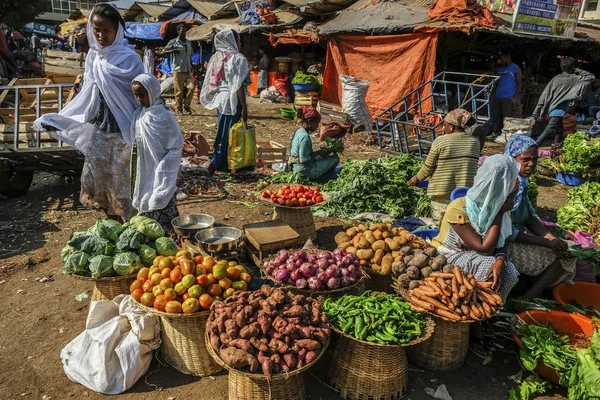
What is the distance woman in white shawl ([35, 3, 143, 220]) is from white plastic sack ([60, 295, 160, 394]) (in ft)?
5.48

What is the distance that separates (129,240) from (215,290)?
0.92m

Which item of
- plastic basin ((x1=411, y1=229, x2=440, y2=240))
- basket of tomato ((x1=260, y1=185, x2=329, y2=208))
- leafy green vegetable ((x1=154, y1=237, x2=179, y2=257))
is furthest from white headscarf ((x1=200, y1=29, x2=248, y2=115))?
leafy green vegetable ((x1=154, y1=237, x2=179, y2=257))

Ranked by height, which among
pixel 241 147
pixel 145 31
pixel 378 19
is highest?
pixel 378 19

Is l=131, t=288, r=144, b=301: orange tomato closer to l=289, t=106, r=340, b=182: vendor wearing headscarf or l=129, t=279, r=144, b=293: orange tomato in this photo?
l=129, t=279, r=144, b=293: orange tomato

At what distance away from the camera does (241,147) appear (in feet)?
24.9

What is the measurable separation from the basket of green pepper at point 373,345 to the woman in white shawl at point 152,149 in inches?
78.9

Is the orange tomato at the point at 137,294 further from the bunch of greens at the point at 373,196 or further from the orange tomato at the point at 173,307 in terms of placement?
the bunch of greens at the point at 373,196

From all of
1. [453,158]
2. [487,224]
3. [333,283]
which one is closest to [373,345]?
[333,283]

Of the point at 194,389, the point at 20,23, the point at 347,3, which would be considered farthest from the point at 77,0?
the point at 194,389

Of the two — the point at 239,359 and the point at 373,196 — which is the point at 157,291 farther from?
the point at 373,196

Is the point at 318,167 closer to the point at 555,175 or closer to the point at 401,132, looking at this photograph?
the point at 401,132

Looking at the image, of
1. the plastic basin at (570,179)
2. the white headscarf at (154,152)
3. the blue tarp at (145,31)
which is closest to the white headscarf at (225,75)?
the white headscarf at (154,152)

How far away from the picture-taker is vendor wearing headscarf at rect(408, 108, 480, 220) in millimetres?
5270

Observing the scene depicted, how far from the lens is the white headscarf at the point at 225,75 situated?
7.34 m
